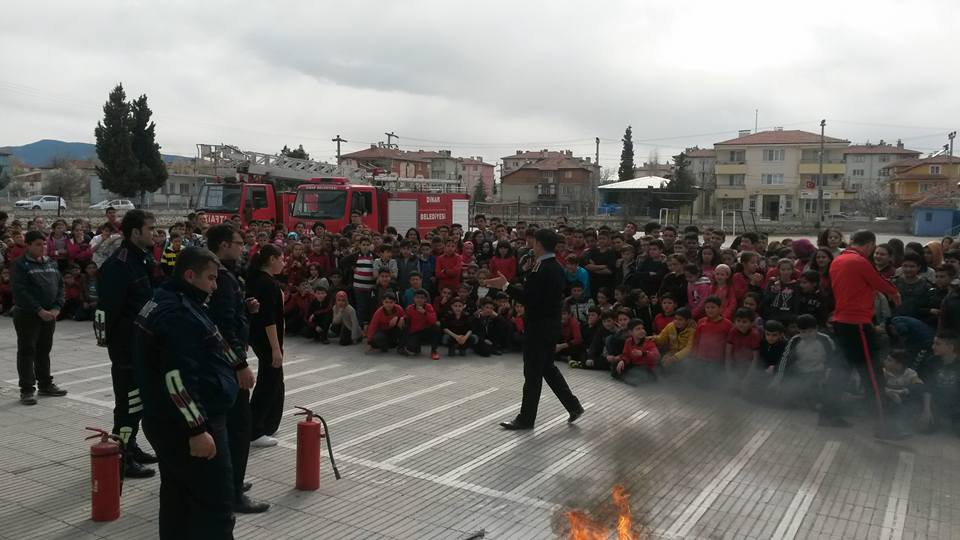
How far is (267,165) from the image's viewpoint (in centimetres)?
2834

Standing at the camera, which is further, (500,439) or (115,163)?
(115,163)

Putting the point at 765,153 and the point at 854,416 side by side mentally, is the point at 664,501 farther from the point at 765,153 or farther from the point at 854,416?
the point at 765,153

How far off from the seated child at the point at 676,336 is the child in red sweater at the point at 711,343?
26 centimetres

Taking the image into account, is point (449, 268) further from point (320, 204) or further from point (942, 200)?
point (942, 200)

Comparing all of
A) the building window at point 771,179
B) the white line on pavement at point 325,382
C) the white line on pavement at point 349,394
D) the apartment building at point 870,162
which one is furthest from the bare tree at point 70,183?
the apartment building at point 870,162

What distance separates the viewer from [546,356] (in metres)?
7.25

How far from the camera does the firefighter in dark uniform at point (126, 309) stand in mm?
5777

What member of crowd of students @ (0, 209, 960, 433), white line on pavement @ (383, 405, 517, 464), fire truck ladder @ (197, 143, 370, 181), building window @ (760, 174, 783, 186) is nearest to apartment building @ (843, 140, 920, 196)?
building window @ (760, 174, 783, 186)

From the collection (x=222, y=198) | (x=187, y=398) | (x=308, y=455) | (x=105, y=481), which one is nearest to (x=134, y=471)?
(x=105, y=481)

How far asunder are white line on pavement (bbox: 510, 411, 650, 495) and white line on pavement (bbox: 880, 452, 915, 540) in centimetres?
235

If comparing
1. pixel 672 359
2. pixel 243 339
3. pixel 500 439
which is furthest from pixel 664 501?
pixel 672 359

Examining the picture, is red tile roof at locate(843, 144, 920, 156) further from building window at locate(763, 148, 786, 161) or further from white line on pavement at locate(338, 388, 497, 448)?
white line on pavement at locate(338, 388, 497, 448)

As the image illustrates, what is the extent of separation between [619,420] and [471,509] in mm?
2761

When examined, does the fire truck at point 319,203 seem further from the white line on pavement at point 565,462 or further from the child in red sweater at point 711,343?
the white line on pavement at point 565,462
